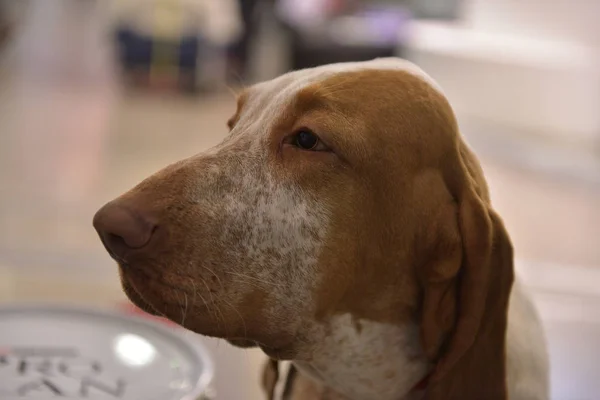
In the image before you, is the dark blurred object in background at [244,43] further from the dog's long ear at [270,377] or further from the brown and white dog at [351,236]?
the brown and white dog at [351,236]

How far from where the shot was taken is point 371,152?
1.04 m

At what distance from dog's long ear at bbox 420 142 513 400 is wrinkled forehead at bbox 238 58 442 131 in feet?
0.44

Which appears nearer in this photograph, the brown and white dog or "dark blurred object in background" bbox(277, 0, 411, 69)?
the brown and white dog

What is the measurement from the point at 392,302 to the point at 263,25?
23.0 ft

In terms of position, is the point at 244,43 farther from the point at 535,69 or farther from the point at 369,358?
the point at 369,358

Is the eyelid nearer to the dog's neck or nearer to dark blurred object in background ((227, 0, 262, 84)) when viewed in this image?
the dog's neck

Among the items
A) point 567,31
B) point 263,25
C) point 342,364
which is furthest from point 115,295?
point 263,25

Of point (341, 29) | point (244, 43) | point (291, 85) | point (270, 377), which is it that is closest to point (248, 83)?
point (244, 43)

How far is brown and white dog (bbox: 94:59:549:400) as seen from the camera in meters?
1.03

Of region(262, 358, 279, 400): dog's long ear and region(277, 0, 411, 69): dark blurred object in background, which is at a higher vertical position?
region(262, 358, 279, 400): dog's long ear

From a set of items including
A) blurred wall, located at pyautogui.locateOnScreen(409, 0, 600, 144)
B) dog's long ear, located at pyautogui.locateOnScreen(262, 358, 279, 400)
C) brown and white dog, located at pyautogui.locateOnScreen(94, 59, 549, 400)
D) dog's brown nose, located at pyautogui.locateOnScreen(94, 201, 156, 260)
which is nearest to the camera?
dog's brown nose, located at pyautogui.locateOnScreen(94, 201, 156, 260)

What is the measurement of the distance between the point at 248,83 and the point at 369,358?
3.75 m

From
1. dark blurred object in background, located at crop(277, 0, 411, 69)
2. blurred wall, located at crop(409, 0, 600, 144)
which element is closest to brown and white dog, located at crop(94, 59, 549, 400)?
blurred wall, located at crop(409, 0, 600, 144)

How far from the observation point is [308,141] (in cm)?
106
